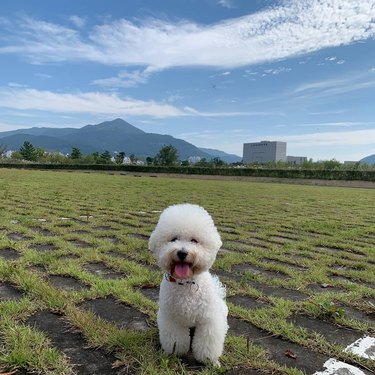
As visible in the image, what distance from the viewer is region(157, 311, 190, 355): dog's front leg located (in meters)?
2.59

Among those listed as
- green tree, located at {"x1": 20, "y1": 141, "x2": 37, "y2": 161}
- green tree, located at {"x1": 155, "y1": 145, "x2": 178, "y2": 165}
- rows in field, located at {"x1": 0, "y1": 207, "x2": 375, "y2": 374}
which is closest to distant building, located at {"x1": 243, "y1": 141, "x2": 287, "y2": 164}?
green tree, located at {"x1": 155, "y1": 145, "x2": 178, "y2": 165}

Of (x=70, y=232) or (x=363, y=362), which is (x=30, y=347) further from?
(x=70, y=232)

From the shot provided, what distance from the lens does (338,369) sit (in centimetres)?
253

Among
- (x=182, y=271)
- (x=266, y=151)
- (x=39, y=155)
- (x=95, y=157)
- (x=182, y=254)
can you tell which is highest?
(x=266, y=151)

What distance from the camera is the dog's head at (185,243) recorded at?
2.46 meters

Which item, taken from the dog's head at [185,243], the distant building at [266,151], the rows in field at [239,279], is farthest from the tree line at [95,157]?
the dog's head at [185,243]

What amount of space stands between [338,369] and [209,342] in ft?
3.02

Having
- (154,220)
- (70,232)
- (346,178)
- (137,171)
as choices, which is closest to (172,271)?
(70,232)

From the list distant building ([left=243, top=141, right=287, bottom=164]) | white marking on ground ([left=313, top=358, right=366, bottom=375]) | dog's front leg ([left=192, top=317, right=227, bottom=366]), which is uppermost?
distant building ([left=243, top=141, right=287, bottom=164])

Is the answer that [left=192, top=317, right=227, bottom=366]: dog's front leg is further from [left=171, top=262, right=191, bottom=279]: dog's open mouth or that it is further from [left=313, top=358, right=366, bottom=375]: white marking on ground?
[left=313, top=358, right=366, bottom=375]: white marking on ground

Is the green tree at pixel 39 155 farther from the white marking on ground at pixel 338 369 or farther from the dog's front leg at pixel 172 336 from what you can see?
the white marking on ground at pixel 338 369

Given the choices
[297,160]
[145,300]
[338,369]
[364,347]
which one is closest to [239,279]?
[145,300]

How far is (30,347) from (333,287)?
3.30 meters

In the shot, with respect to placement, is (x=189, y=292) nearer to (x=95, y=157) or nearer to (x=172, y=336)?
(x=172, y=336)
